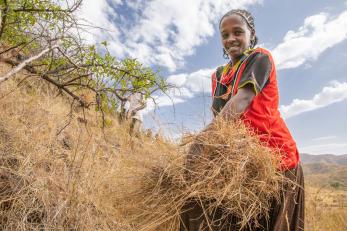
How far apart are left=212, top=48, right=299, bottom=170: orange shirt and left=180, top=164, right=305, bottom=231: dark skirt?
11 cm

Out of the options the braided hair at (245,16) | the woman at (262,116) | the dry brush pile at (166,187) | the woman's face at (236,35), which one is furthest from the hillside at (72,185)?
the braided hair at (245,16)

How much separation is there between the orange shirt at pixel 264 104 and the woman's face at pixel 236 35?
6.5 inches

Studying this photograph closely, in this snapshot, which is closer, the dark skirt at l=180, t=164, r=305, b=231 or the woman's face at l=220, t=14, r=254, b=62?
the dark skirt at l=180, t=164, r=305, b=231

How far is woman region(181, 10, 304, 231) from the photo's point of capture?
133 centimetres

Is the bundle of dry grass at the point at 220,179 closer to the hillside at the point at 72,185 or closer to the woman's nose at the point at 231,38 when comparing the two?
the hillside at the point at 72,185

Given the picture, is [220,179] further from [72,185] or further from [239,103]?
[72,185]

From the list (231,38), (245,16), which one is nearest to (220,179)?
(231,38)

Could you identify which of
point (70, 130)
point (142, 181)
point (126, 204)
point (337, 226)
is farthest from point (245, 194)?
point (70, 130)

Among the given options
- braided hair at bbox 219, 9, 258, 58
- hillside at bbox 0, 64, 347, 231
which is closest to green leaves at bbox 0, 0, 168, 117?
hillside at bbox 0, 64, 347, 231

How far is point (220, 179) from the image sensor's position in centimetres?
125

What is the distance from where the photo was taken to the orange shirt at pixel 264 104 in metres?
1.41

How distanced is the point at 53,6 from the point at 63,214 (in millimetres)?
2444

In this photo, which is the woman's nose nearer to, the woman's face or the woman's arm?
the woman's face

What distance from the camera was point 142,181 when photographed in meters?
1.50
